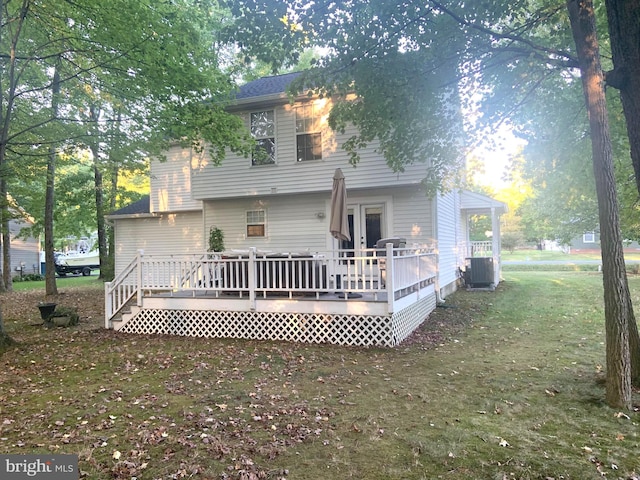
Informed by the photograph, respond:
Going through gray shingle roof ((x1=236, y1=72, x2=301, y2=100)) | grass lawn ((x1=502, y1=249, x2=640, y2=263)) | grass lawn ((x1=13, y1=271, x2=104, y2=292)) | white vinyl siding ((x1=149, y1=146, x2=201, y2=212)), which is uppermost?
gray shingle roof ((x1=236, y1=72, x2=301, y2=100))

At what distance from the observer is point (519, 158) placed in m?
9.51

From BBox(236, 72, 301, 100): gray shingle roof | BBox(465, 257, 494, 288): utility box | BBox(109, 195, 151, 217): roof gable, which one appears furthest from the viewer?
BBox(109, 195, 151, 217): roof gable

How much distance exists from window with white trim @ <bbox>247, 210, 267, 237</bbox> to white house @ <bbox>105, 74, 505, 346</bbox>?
3 cm

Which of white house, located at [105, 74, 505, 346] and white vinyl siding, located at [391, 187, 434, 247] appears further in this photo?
white vinyl siding, located at [391, 187, 434, 247]

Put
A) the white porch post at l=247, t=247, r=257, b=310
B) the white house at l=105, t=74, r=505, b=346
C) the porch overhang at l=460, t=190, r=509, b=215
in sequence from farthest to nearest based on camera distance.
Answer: the porch overhang at l=460, t=190, r=509, b=215 < the white porch post at l=247, t=247, r=257, b=310 < the white house at l=105, t=74, r=505, b=346

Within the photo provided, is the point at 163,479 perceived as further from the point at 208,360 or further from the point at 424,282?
the point at 424,282

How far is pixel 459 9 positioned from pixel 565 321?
707 centimetres

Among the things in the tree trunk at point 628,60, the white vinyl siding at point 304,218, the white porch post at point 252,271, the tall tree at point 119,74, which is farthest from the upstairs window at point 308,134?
the tree trunk at point 628,60

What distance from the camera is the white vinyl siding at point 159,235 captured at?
1670 centimetres

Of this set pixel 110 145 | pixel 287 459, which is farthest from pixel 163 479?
pixel 110 145

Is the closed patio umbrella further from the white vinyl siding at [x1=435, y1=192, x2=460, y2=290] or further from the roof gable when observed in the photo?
the roof gable

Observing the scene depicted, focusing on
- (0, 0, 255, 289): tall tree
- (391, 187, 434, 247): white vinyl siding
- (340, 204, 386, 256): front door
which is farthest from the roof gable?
(391, 187, 434, 247): white vinyl siding

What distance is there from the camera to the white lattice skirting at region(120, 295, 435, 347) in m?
7.31

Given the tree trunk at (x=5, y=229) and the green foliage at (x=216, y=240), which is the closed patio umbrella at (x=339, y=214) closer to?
the green foliage at (x=216, y=240)
